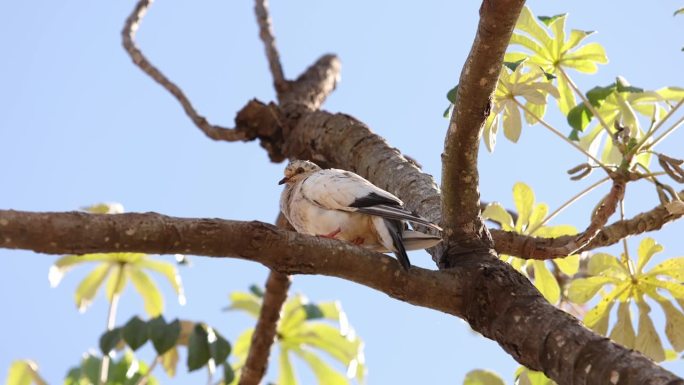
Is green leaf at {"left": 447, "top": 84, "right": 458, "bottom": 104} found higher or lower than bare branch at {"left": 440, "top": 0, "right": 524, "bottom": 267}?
higher

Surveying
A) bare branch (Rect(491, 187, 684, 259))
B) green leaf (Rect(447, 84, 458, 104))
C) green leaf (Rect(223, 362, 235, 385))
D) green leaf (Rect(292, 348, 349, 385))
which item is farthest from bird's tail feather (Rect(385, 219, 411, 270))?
green leaf (Rect(292, 348, 349, 385))

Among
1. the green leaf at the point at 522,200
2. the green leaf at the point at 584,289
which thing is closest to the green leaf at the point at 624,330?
the green leaf at the point at 584,289

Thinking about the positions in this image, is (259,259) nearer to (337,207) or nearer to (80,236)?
(80,236)

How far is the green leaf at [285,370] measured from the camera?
5500mm

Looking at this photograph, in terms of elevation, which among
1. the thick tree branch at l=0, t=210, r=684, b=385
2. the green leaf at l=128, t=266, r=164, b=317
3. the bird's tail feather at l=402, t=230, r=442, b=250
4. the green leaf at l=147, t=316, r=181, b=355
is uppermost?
the green leaf at l=128, t=266, r=164, b=317

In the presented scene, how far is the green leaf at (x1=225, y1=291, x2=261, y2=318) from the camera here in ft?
19.0

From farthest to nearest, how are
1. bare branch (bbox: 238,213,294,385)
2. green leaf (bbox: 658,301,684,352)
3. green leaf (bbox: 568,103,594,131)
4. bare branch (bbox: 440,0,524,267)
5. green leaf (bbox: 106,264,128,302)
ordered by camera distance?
green leaf (bbox: 106,264,128,302) < bare branch (bbox: 238,213,294,385) < green leaf (bbox: 568,103,594,131) < green leaf (bbox: 658,301,684,352) < bare branch (bbox: 440,0,524,267)

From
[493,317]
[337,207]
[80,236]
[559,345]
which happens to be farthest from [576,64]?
[80,236]

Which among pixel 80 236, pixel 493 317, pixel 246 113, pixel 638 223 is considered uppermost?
pixel 246 113

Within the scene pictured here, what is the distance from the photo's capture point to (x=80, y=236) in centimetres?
240

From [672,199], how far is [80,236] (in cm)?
222

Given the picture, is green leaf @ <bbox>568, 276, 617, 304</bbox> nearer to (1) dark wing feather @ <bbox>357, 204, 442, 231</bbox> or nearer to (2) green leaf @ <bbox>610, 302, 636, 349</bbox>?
(2) green leaf @ <bbox>610, 302, 636, 349</bbox>

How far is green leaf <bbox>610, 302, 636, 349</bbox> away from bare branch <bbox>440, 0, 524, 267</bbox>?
0.82 meters

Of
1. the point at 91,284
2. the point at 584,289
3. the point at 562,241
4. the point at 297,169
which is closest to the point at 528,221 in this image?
the point at 584,289
